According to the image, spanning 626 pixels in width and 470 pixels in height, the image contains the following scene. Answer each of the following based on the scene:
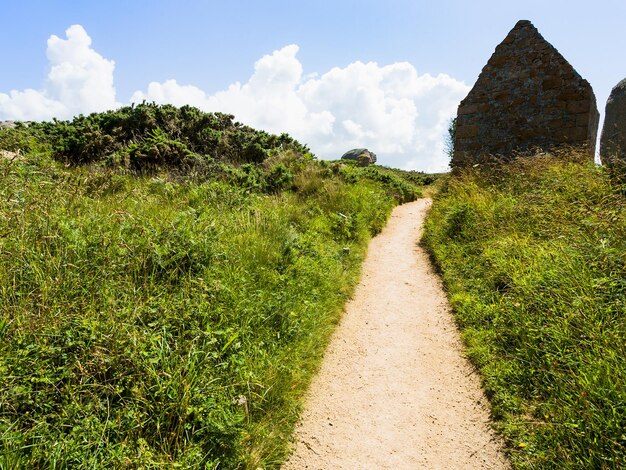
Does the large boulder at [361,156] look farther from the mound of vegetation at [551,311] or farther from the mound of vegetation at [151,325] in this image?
the mound of vegetation at [151,325]

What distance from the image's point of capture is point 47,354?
113 inches

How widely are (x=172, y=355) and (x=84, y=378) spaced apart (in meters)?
0.68

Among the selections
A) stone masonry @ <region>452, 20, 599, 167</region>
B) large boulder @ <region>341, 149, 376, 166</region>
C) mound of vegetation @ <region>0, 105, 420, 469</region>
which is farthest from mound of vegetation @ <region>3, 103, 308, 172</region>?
large boulder @ <region>341, 149, 376, 166</region>

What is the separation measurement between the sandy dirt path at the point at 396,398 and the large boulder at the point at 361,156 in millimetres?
25977

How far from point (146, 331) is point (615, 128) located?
10.3m

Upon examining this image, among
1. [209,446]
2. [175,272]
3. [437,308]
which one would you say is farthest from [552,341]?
[175,272]

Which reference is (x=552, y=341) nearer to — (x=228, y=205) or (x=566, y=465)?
(x=566, y=465)

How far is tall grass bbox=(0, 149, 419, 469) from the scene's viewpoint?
2609 millimetres

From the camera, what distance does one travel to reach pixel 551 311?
4176 millimetres

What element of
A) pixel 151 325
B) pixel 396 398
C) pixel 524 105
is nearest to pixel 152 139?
pixel 151 325

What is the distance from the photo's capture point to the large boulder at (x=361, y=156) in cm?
3131

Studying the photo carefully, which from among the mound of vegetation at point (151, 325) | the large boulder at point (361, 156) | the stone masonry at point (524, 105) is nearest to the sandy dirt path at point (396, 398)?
the mound of vegetation at point (151, 325)

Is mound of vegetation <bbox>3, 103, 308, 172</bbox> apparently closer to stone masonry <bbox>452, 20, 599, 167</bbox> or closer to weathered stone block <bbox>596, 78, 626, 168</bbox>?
stone masonry <bbox>452, 20, 599, 167</bbox>

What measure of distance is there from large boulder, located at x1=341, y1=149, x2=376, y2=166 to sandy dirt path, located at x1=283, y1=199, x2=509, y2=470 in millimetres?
25977
